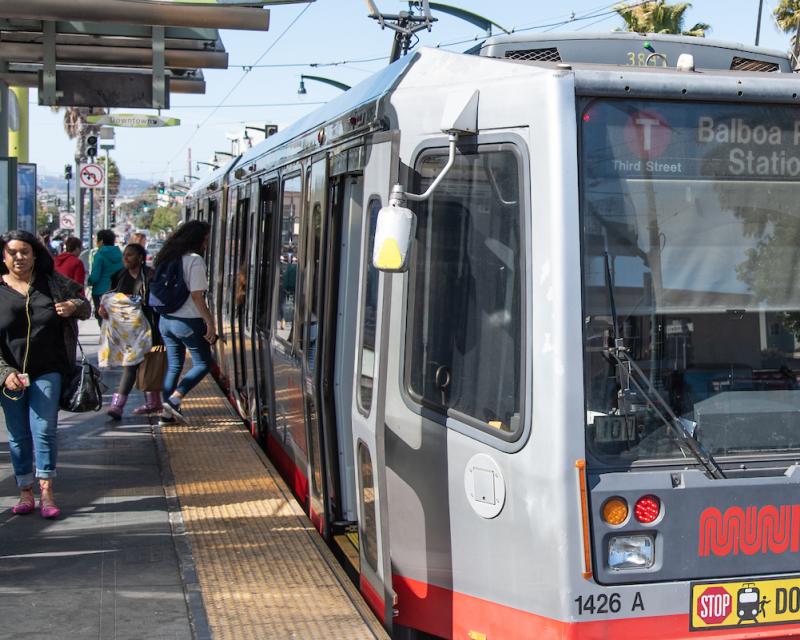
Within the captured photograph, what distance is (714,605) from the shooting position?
4348mm

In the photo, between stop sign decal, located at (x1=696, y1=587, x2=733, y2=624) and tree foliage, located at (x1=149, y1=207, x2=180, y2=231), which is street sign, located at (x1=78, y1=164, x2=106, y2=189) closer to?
stop sign decal, located at (x1=696, y1=587, x2=733, y2=624)

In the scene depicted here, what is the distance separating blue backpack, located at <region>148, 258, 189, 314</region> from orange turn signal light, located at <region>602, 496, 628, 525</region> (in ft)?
22.0

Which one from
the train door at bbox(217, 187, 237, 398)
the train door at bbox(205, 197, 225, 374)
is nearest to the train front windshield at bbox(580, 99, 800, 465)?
the train door at bbox(217, 187, 237, 398)

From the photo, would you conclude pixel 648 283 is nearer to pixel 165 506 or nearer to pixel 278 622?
pixel 278 622

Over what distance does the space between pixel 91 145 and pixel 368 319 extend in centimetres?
2294

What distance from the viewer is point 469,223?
4.72m

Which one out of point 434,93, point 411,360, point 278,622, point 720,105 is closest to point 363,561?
point 278,622

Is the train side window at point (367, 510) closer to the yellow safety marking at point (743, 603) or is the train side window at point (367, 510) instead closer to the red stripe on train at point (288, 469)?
the yellow safety marking at point (743, 603)

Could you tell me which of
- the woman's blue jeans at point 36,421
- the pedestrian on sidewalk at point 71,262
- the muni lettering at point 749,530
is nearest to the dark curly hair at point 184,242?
the woman's blue jeans at point 36,421

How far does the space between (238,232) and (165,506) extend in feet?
14.4

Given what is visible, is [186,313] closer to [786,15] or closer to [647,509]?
[647,509]

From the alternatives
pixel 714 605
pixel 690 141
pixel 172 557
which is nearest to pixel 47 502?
pixel 172 557

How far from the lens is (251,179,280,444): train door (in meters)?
9.02

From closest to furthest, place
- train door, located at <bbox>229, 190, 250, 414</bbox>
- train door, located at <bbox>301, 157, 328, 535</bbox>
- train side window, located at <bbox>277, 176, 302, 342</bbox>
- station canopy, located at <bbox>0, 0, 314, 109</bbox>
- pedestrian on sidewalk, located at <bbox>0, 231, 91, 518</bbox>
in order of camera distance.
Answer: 1. train door, located at <bbox>301, 157, 328, 535</bbox>
2. pedestrian on sidewalk, located at <bbox>0, 231, 91, 518</bbox>
3. train side window, located at <bbox>277, 176, 302, 342</bbox>
4. station canopy, located at <bbox>0, 0, 314, 109</bbox>
5. train door, located at <bbox>229, 190, 250, 414</bbox>
